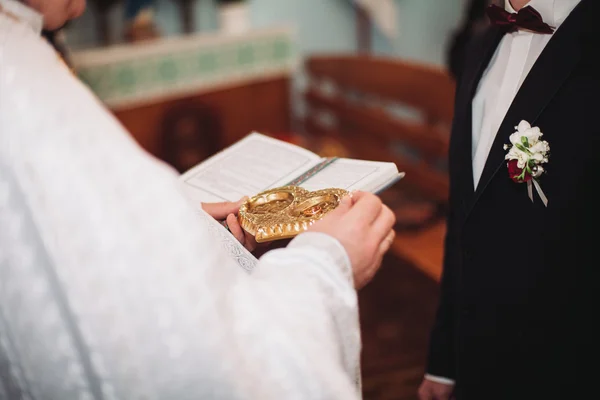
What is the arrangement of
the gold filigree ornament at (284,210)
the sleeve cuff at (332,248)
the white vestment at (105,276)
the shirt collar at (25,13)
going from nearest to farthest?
the white vestment at (105,276) < the shirt collar at (25,13) < the sleeve cuff at (332,248) < the gold filigree ornament at (284,210)

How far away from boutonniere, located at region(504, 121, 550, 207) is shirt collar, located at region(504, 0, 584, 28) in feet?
0.84

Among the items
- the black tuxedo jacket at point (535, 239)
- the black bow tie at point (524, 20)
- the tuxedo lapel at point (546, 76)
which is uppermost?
the black bow tie at point (524, 20)

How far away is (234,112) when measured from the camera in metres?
4.48

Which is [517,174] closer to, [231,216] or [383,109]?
[231,216]

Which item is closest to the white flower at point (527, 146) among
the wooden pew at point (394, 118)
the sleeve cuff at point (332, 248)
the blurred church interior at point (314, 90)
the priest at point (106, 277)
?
the sleeve cuff at point (332, 248)

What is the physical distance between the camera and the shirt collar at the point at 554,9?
1.29 metres

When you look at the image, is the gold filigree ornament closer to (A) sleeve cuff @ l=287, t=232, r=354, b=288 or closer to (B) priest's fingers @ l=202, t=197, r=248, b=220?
(B) priest's fingers @ l=202, t=197, r=248, b=220

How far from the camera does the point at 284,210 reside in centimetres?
120

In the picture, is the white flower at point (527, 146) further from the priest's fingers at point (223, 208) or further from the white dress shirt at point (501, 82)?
the priest's fingers at point (223, 208)

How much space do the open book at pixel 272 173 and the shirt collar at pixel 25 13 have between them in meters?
0.51

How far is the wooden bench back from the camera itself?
3512 mm

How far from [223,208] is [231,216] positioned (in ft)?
0.13

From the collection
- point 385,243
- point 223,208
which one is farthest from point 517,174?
point 223,208

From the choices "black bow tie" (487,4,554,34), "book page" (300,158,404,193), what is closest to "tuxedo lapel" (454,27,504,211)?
"black bow tie" (487,4,554,34)
